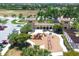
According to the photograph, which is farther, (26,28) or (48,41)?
(26,28)

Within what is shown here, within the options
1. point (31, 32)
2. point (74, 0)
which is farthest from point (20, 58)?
point (74, 0)

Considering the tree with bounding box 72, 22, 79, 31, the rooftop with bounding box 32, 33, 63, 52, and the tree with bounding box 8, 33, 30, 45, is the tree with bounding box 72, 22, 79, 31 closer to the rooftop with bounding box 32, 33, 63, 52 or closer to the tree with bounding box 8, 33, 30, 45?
the rooftop with bounding box 32, 33, 63, 52

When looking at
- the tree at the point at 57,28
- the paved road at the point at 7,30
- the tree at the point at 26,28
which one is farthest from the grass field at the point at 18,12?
the tree at the point at 57,28

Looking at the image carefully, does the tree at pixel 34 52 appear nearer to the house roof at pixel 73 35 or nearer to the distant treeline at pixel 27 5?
the house roof at pixel 73 35

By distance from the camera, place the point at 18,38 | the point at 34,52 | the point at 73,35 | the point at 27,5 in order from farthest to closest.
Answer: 1. the point at 27,5
2. the point at 73,35
3. the point at 18,38
4. the point at 34,52

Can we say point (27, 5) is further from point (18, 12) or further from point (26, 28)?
point (26, 28)

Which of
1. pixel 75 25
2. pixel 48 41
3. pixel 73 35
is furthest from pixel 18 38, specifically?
pixel 75 25

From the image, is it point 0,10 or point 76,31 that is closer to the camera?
point 76,31

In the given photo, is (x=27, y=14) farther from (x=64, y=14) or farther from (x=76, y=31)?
(x=76, y=31)
